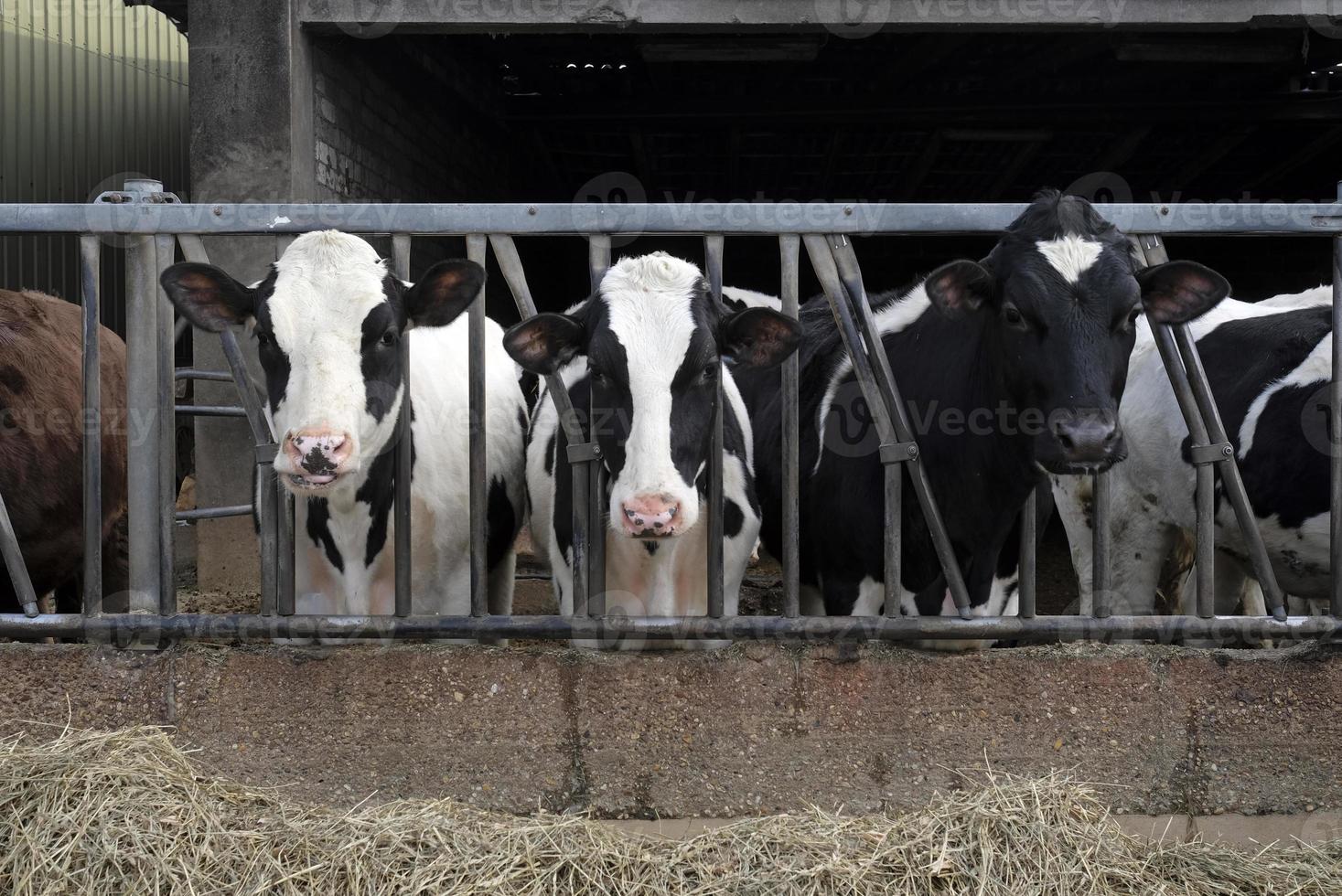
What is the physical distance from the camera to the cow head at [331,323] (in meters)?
3.15

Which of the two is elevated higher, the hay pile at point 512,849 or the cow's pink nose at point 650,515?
the cow's pink nose at point 650,515

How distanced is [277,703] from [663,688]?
3.52 ft

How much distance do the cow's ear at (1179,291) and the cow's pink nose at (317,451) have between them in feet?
7.27

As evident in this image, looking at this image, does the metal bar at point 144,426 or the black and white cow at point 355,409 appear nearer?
the black and white cow at point 355,409

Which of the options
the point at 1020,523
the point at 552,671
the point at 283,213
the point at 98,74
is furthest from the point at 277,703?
the point at 98,74

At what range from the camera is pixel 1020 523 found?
11.7 ft

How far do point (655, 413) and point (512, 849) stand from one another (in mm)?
1163

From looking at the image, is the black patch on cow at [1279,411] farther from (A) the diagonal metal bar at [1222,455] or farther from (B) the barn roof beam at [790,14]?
(B) the barn roof beam at [790,14]

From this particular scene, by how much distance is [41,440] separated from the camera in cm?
482

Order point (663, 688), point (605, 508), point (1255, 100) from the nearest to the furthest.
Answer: point (663, 688) → point (605, 508) → point (1255, 100)

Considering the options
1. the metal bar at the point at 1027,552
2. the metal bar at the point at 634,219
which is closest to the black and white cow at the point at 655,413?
the metal bar at the point at 634,219

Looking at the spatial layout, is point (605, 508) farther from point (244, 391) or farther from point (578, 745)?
point (244, 391)

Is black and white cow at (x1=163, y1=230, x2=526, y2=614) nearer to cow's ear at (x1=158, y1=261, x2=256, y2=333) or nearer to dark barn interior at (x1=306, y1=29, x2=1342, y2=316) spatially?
cow's ear at (x1=158, y1=261, x2=256, y2=333)

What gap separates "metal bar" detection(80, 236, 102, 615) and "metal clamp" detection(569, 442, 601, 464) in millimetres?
1321
